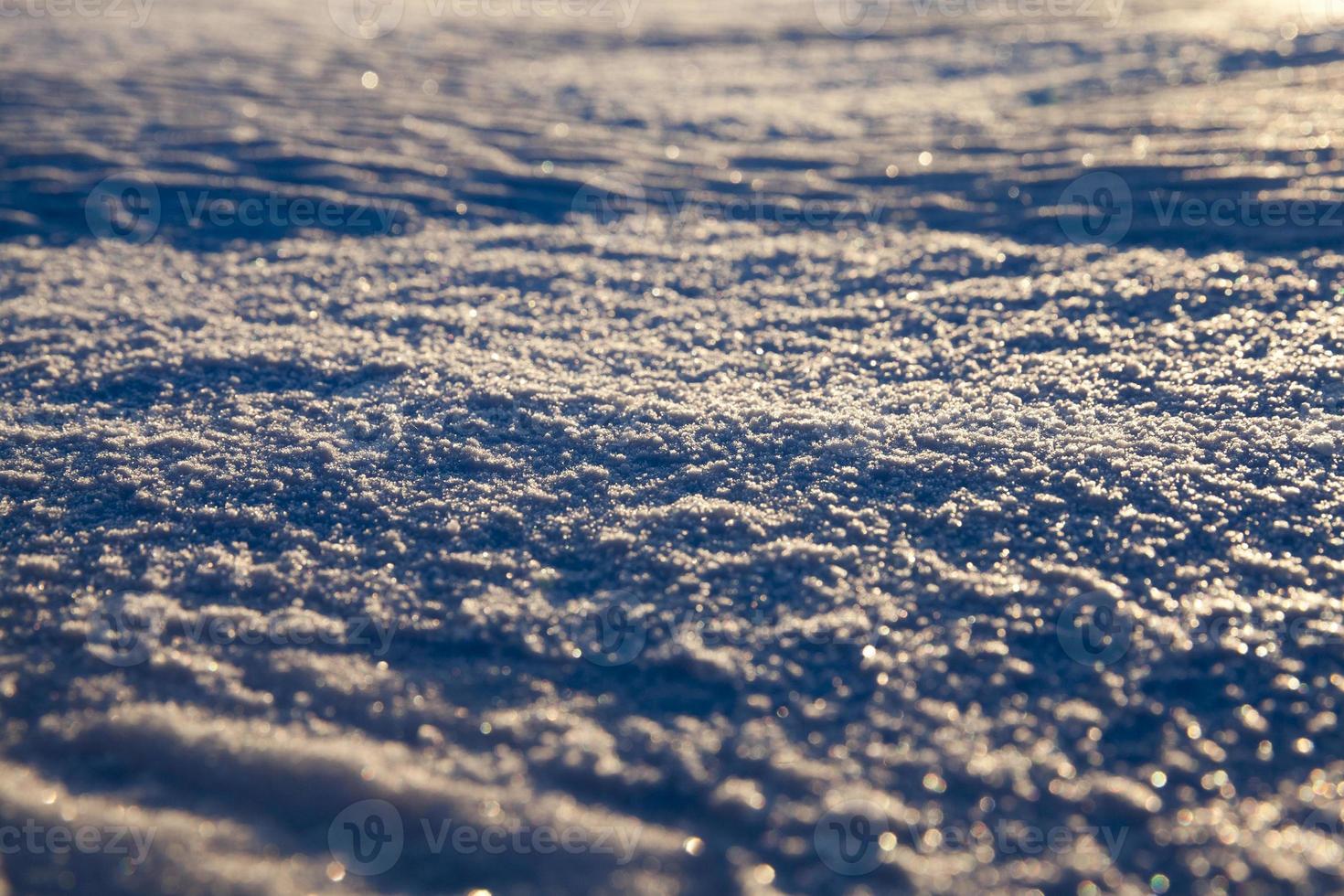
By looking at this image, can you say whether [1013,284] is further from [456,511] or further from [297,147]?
[297,147]

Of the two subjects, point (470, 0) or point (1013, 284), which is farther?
point (470, 0)

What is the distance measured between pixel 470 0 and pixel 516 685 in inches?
219

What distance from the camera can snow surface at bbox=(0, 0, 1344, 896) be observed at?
4.53 ft

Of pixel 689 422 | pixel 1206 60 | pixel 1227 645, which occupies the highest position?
pixel 1206 60

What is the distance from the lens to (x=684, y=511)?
1879 mm

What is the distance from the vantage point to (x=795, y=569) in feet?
5.74

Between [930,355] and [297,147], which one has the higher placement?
[297,147]

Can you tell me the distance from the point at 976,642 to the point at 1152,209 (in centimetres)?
182

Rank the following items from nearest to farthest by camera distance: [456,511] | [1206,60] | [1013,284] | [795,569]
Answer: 1. [795,569]
2. [456,511]
3. [1013,284]
4. [1206,60]

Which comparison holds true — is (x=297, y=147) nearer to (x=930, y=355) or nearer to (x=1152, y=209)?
(x=930, y=355)

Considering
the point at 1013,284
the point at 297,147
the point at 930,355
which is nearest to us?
the point at 930,355

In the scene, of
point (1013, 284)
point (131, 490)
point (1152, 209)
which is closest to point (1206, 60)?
point (1152, 209)

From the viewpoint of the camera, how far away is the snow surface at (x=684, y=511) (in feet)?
4.53

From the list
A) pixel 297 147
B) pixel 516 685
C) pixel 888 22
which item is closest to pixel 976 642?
pixel 516 685
